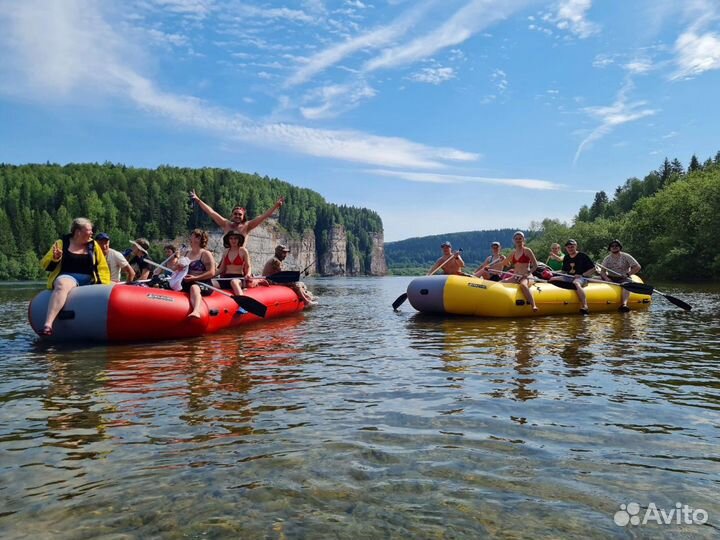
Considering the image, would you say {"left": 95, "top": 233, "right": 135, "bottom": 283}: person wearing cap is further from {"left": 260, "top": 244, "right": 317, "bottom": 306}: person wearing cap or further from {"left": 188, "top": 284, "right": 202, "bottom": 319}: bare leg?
{"left": 260, "top": 244, "right": 317, "bottom": 306}: person wearing cap

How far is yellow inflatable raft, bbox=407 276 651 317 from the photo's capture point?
1261 cm

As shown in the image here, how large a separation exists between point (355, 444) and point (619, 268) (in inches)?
552

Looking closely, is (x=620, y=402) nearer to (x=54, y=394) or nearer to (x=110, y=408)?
(x=110, y=408)

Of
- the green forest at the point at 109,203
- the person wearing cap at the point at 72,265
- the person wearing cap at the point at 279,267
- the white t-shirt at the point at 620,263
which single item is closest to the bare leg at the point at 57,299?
the person wearing cap at the point at 72,265

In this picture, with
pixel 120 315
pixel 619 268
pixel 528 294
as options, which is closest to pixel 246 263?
pixel 120 315

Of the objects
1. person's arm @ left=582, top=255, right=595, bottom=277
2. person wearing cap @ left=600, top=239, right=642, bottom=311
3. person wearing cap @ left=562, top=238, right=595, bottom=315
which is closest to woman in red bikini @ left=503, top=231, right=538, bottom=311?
person wearing cap @ left=562, top=238, right=595, bottom=315

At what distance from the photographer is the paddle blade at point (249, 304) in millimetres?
10730

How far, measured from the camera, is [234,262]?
38.7 ft

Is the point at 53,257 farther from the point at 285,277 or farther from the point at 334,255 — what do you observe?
the point at 334,255

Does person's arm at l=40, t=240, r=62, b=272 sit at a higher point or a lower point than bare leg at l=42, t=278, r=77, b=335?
higher

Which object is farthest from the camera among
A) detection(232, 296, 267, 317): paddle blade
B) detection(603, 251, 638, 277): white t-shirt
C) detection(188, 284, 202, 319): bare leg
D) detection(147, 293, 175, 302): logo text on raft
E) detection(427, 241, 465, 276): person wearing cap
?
detection(603, 251, 638, 277): white t-shirt

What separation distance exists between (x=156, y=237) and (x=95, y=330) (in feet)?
352

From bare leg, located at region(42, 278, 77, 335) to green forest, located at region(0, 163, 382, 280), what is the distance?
273 feet

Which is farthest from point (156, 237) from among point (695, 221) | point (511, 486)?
point (511, 486)
